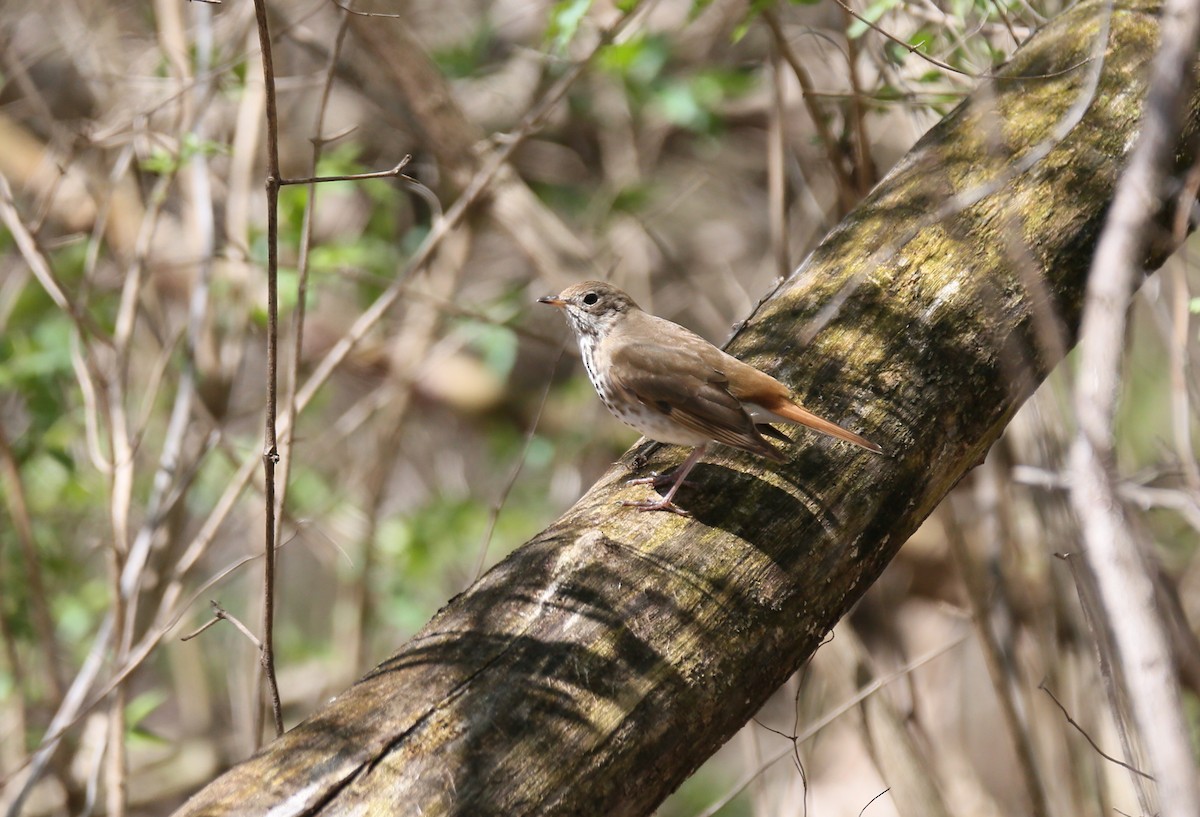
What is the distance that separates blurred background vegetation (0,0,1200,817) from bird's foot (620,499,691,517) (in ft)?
2.77

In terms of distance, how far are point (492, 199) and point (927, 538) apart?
2544 mm

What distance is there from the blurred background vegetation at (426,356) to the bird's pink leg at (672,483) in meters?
0.63

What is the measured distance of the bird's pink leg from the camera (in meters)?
2.19

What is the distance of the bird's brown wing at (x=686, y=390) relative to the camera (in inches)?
93.5

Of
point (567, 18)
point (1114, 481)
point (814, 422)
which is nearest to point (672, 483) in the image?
point (814, 422)

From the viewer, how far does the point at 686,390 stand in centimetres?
269

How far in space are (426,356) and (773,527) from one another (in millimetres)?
3360

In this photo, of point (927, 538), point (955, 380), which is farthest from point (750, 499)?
point (927, 538)

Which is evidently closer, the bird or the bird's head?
the bird

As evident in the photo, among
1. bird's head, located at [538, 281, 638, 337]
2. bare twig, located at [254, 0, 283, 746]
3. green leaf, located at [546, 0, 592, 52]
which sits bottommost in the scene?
bare twig, located at [254, 0, 283, 746]

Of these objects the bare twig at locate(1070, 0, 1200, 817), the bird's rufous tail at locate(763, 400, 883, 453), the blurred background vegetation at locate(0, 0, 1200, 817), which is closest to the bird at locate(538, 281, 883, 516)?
the bird's rufous tail at locate(763, 400, 883, 453)

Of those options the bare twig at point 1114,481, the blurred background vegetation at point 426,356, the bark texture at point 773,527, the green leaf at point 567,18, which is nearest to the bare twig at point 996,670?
the blurred background vegetation at point 426,356

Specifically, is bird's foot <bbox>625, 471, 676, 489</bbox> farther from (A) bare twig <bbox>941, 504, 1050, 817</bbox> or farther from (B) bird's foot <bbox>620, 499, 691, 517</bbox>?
(A) bare twig <bbox>941, 504, 1050, 817</bbox>

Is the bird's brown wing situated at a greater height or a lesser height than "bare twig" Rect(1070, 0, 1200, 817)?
greater
